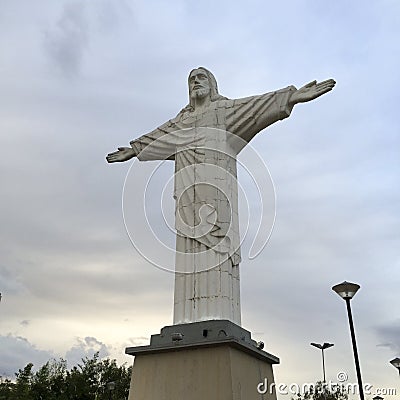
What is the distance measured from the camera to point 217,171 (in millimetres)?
8750

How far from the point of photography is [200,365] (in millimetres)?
7016

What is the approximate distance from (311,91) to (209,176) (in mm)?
2314

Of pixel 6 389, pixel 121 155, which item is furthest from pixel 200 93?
pixel 6 389

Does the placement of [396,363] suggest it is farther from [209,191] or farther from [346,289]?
[209,191]

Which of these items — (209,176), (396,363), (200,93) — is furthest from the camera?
(396,363)

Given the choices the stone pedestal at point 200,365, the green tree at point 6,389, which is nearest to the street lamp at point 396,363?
the stone pedestal at point 200,365

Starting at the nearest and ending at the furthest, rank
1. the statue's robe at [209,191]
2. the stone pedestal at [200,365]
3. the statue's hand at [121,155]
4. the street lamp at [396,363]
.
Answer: the stone pedestal at [200,365]
the statue's robe at [209,191]
the statue's hand at [121,155]
the street lamp at [396,363]

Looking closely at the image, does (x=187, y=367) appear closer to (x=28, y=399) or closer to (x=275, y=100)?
(x=275, y=100)

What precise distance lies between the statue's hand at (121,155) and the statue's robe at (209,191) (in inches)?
14.6

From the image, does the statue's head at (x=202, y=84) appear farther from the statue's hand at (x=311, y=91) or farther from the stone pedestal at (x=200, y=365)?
the stone pedestal at (x=200, y=365)

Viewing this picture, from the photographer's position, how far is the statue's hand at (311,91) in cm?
826

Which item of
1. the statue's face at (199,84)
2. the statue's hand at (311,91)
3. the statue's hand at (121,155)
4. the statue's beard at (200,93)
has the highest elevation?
the statue's face at (199,84)

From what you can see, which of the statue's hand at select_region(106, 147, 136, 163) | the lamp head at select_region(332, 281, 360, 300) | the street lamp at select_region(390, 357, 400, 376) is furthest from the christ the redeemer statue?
the street lamp at select_region(390, 357, 400, 376)

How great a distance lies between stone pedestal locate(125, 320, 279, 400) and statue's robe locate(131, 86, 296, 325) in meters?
0.38
